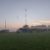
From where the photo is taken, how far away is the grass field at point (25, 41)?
13.2 feet

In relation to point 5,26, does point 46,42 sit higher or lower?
lower

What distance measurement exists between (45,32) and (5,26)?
2.77 ft

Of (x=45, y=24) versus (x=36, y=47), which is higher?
(x=45, y=24)

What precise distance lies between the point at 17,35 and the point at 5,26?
31 cm

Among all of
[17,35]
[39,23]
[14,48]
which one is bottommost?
[14,48]

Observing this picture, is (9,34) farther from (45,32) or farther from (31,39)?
(45,32)

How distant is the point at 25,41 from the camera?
13.3 feet

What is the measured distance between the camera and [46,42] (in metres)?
4.08

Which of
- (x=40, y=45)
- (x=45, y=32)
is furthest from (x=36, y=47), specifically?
(x=45, y=32)

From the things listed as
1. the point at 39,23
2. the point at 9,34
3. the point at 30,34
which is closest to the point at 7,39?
the point at 9,34

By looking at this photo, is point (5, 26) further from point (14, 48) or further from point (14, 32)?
point (14, 48)

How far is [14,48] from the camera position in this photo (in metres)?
4.01

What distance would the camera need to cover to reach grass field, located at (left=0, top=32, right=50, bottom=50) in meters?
4.02

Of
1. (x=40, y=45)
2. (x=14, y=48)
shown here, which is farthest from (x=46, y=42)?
(x=14, y=48)
